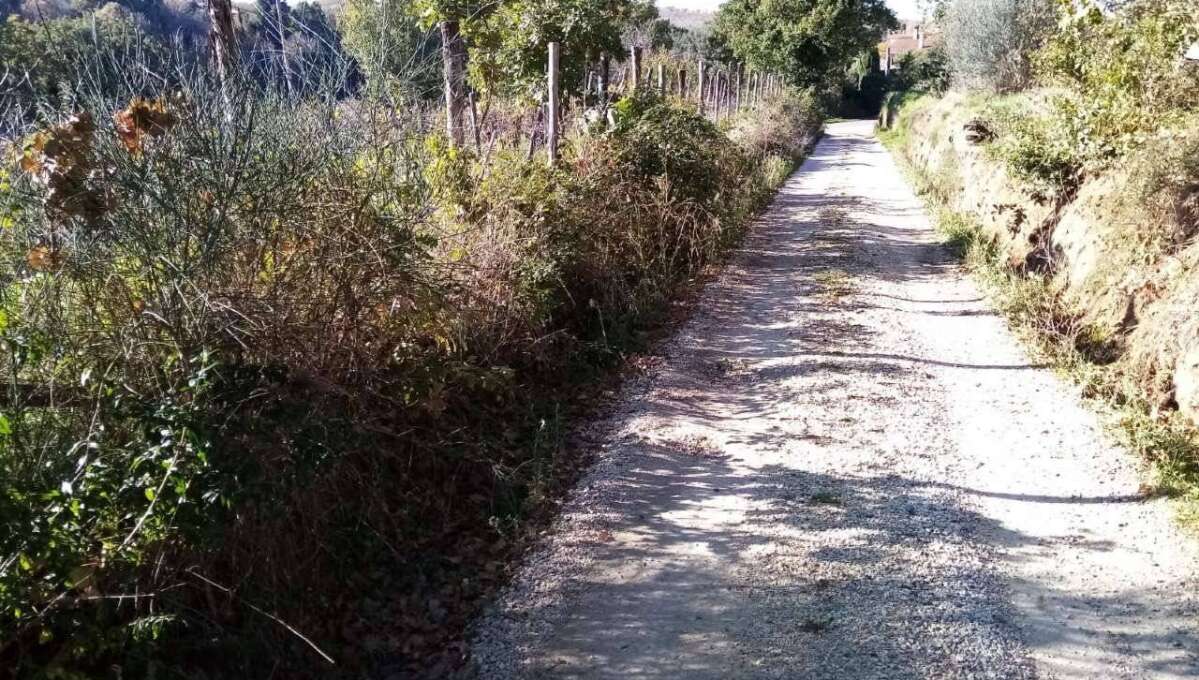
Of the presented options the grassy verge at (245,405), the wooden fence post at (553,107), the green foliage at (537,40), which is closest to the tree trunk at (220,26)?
the grassy verge at (245,405)

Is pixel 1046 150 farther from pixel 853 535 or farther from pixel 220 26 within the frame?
pixel 220 26

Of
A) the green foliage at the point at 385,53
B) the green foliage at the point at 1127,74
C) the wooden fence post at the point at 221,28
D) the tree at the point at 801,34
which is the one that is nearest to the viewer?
the green foliage at the point at 385,53

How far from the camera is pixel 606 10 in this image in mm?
9781

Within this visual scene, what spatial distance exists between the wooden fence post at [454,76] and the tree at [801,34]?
81.2 ft

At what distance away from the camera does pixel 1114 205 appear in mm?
7926

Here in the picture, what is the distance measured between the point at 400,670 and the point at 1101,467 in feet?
14.8

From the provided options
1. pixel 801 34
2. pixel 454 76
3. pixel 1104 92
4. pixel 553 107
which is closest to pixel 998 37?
pixel 1104 92

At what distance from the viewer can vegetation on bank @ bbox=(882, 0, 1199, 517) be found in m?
6.05

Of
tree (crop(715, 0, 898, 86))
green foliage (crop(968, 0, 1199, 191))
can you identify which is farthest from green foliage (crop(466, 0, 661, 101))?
tree (crop(715, 0, 898, 86))

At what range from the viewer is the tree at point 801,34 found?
104ft

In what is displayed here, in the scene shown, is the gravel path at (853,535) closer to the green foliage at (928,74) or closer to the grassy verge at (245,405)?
the grassy verge at (245,405)

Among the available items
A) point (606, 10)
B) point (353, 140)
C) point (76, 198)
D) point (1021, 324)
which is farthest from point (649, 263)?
point (76, 198)

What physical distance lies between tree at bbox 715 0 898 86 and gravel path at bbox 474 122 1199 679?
88.7 feet

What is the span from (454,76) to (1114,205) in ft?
22.7
